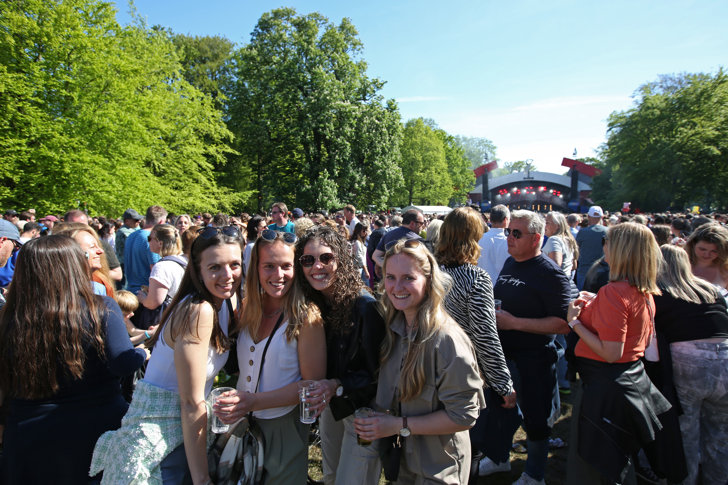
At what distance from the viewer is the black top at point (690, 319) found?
2.79m

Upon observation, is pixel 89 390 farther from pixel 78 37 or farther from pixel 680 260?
pixel 78 37

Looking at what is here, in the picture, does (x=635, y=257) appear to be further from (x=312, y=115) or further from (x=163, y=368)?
(x=312, y=115)

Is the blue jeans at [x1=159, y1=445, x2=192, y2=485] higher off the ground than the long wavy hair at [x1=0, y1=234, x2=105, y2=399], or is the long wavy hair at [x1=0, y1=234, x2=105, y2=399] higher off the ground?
the long wavy hair at [x1=0, y1=234, x2=105, y2=399]

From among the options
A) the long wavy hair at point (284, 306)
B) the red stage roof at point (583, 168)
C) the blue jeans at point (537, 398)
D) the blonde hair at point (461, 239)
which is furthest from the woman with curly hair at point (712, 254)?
the red stage roof at point (583, 168)

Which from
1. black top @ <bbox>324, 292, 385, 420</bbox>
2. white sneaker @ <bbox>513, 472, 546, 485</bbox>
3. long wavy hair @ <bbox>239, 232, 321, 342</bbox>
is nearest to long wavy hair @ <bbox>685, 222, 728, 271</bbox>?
white sneaker @ <bbox>513, 472, 546, 485</bbox>

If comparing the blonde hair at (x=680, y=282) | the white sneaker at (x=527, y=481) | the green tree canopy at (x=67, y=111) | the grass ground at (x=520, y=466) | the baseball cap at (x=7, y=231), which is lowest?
the grass ground at (x=520, y=466)

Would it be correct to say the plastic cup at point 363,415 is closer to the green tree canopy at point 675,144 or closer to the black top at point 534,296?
the black top at point 534,296

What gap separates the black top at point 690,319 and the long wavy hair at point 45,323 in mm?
3821

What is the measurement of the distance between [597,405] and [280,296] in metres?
2.23

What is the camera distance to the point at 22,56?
433 inches

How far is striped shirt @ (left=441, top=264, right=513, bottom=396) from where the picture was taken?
→ 8.61 ft

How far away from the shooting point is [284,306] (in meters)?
2.07

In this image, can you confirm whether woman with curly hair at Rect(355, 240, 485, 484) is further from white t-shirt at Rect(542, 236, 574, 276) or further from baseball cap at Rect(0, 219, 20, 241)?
baseball cap at Rect(0, 219, 20, 241)

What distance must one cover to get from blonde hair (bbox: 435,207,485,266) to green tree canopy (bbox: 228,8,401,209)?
17.2 m
